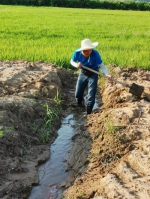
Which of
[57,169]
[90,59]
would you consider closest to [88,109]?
[90,59]

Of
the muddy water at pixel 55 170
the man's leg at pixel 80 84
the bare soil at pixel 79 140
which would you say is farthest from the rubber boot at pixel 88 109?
the muddy water at pixel 55 170

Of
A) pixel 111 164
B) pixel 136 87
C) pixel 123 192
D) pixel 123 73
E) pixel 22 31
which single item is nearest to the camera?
pixel 123 192

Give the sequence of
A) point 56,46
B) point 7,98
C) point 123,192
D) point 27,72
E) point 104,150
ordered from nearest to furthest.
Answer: point 123,192, point 104,150, point 7,98, point 27,72, point 56,46

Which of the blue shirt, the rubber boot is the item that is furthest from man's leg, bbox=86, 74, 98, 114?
the blue shirt

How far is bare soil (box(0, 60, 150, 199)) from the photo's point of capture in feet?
11.9

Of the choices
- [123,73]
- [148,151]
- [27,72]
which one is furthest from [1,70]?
[148,151]

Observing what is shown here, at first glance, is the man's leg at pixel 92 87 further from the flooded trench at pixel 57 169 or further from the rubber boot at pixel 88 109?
the flooded trench at pixel 57 169

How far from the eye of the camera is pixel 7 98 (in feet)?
18.4

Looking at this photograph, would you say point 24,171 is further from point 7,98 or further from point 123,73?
point 123,73

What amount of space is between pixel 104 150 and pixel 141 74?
3.81 meters

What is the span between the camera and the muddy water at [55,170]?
3854 mm

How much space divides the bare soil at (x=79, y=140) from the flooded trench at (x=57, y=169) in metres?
0.08

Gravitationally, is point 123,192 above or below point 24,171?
above

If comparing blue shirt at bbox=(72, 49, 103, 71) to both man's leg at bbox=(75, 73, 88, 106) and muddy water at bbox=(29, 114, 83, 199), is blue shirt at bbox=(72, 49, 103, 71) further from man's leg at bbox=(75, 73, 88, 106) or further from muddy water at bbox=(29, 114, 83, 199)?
muddy water at bbox=(29, 114, 83, 199)
